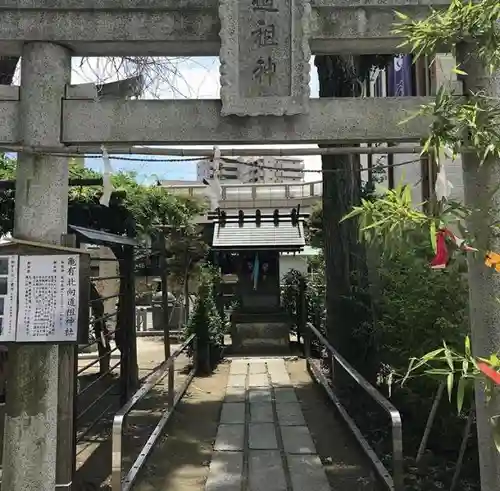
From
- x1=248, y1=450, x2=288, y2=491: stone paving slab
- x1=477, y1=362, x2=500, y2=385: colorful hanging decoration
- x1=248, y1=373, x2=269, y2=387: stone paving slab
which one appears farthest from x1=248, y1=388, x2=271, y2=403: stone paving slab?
x1=477, y1=362, x2=500, y2=385: colorful hanging decoration

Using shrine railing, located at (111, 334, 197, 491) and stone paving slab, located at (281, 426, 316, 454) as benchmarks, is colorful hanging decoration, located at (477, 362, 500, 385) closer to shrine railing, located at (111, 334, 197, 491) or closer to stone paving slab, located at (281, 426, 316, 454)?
shrine railing, located at (111, 334, 197, 491)

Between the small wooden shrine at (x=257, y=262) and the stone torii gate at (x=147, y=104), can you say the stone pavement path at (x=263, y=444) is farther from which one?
the small wooden shrine at (x=257, y=262)

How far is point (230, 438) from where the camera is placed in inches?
265

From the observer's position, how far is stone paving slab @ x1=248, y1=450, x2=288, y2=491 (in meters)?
5.18

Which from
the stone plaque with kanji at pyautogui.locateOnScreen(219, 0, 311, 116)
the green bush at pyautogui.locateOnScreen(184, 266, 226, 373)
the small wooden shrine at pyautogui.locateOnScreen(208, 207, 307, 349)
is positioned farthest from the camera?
the small wooden shrine at pyautogui.locateOnScreen(208, 207, 307, 349)

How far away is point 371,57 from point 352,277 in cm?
351

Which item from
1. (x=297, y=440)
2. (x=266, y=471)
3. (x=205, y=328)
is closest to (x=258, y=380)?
(x=205, y=328)

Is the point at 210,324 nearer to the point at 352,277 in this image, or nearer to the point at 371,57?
the point at 352,277

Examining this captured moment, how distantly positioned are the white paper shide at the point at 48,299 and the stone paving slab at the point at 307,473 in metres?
2.62

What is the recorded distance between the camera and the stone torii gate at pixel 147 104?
4145mm

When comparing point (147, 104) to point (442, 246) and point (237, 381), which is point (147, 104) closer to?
point (442, 246)

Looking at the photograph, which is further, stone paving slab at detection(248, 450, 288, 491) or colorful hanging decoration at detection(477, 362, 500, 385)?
stone paving slab at detection(248, 450, 288, 491)

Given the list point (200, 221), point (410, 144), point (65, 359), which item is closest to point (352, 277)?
point (410, 144)

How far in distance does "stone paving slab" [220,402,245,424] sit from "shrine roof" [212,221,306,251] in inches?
206
